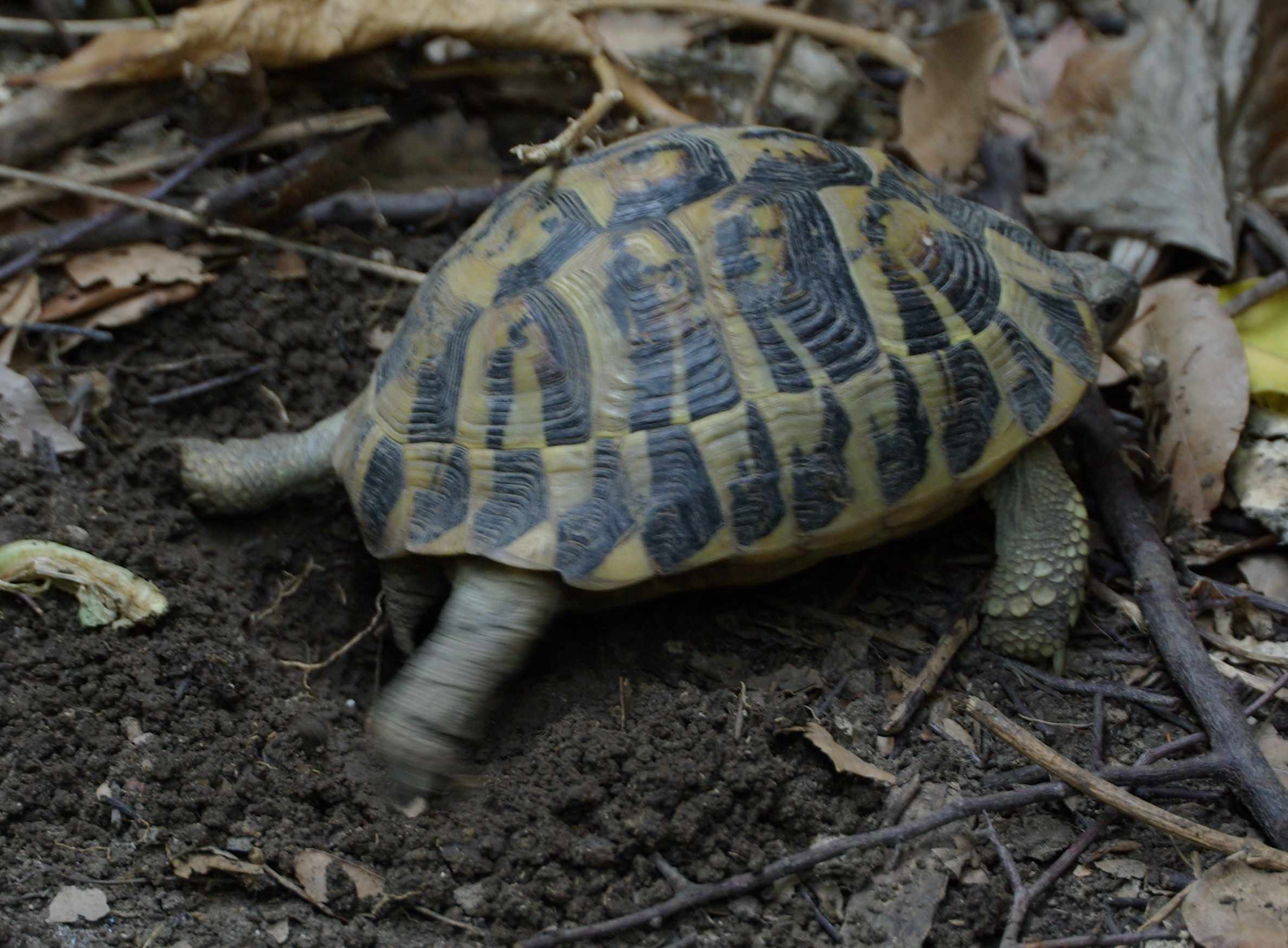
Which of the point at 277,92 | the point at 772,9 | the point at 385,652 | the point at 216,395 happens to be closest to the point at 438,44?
the point at 277,92

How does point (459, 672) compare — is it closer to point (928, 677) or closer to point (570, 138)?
point (928, 677)

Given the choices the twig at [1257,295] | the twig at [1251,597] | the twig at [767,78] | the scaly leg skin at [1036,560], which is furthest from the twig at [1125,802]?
the twig at [767,78]

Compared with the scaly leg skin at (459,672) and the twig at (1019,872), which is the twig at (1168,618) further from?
the scaly leg skin at (459,672)

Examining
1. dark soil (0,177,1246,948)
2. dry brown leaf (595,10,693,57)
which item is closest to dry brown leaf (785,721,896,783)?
dark soil (0,177,1246,948)

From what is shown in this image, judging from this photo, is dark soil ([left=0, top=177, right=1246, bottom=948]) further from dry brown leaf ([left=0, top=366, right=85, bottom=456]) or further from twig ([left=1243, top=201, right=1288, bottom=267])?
twig ([left=1243, top=201, right=1288, bottom=267])

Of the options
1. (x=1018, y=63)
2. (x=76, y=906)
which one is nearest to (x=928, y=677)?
(x=76, y=906)

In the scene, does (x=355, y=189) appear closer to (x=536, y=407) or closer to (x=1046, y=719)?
(x=536, y=407)

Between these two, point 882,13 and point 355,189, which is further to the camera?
point 882,13
